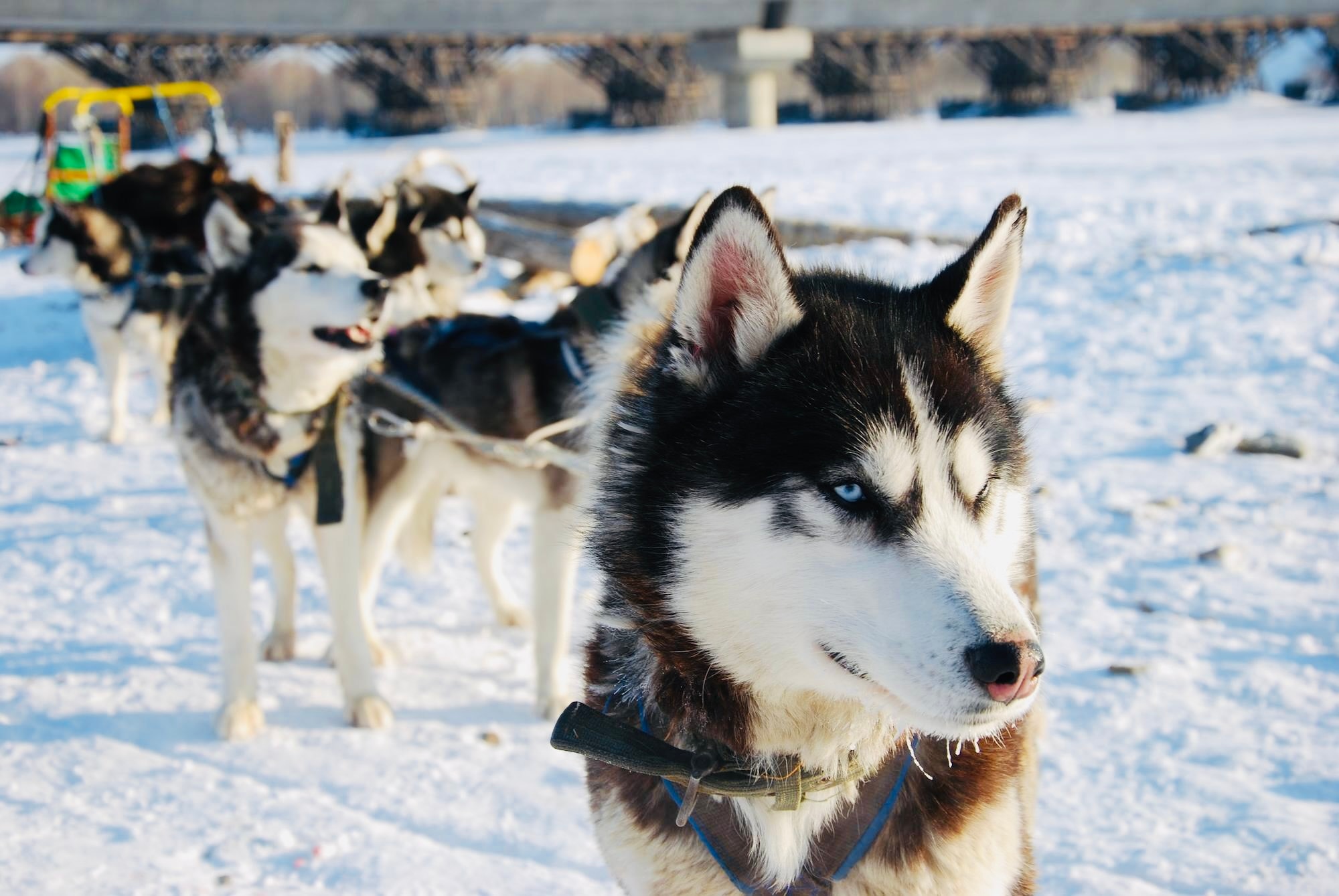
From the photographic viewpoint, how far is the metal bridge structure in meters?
22.8

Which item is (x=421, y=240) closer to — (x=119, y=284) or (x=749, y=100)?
(x=119, y=284)

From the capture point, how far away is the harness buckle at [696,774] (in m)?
1.34

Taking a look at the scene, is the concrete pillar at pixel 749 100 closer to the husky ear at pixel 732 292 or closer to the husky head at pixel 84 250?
the husky head at pixel 84 250

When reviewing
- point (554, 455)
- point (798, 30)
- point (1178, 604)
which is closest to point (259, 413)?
point (554, 455)

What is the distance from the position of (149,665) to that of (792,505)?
2524 mm

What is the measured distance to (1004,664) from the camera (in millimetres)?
1089

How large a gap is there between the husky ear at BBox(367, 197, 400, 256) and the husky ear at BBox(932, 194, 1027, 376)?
3.45 m

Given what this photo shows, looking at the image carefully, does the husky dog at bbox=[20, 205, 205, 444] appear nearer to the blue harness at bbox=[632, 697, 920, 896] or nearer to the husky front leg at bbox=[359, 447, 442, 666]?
the husky front leg at bbox=[359, 447, 442, 666]

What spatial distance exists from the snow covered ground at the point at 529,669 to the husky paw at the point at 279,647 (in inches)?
3.5

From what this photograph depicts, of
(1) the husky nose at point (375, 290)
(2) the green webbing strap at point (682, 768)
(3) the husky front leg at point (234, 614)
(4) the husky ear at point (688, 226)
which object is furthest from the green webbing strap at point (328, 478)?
(2) the green webbing strap at point (682, 768)

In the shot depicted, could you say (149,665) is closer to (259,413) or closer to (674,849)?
(259,413)

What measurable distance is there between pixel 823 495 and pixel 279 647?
243 centimetres

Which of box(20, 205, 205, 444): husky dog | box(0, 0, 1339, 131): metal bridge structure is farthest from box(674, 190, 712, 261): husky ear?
box(0, 0, 1339, 131): metal bridge structure

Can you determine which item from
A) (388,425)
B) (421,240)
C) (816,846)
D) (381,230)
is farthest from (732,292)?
(421,240)
